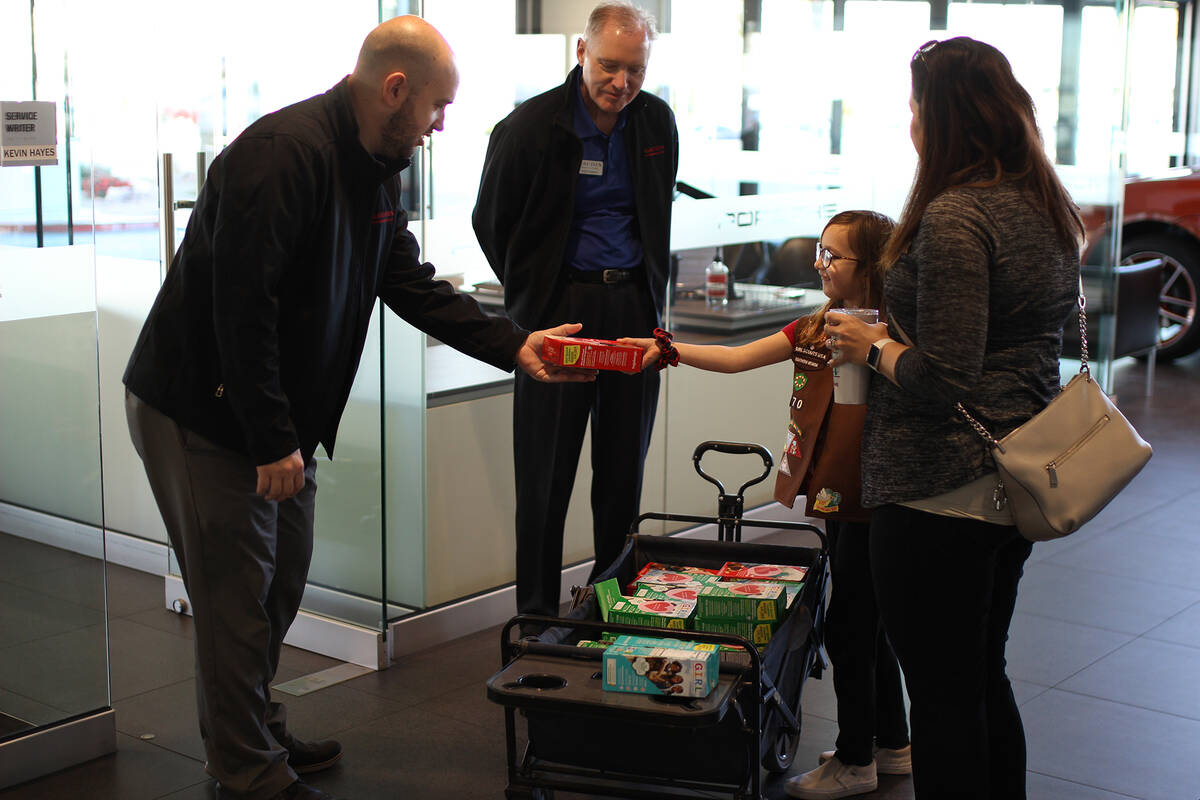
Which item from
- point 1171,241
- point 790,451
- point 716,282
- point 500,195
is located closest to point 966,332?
point 790,451

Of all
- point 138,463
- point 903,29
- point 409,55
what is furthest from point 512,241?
point 903,29

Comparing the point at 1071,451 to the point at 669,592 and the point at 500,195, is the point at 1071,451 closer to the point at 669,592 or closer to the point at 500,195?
the point at 669,592

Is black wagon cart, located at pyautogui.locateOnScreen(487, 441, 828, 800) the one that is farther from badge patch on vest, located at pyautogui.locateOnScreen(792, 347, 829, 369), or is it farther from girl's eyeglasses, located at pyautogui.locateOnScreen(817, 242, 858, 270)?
girl's eyeglasses, located at pyautogui.locateOnScreen(817, 242, 858, 270)

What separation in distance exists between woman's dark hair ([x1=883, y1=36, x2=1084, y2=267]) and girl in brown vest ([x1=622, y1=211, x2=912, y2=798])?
57cm

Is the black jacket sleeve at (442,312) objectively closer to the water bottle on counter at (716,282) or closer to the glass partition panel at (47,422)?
the glass partition panel at (47,422)

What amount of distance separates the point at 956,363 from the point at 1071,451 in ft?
0.88

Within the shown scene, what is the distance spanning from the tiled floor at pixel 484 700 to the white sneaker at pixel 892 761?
0.02 m

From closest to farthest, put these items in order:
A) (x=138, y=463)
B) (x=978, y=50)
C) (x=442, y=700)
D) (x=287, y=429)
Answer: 1. (x=978, y=50)
2. (x=287, y=429)
3. (x=442, y=700)
4. (x=138, y=463)

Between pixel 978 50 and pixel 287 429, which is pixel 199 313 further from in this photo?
pixel 978 50

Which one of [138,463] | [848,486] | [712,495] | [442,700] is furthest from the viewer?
[712,495]

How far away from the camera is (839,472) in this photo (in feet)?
8.55

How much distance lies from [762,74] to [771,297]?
900mm

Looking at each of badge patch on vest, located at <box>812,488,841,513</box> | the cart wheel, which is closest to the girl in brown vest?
badge patch on vest, located at <box>812,488,841,513</box>

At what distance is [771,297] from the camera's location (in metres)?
5.22
